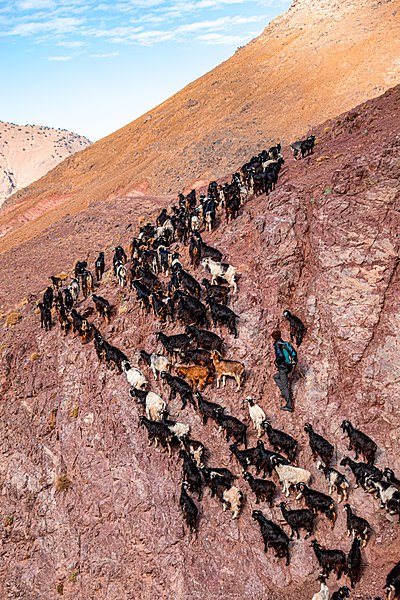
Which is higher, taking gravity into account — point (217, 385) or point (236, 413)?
point (217, 385)

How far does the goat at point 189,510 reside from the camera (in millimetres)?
15117

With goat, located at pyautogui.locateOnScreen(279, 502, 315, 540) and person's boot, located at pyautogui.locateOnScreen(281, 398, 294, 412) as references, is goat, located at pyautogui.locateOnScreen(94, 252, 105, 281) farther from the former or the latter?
goat, located at pyautogui.locateOnScreen(279, 502, 315, 540)

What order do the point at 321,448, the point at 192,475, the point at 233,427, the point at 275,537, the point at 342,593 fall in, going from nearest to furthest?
the point at 342,593 < the point at 275,537 < the point at 321,448 < the point at 192,475 < the point at 233,427

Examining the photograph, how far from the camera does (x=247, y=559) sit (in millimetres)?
14523

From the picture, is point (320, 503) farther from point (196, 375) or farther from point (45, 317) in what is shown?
point (45, 317)

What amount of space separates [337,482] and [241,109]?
176ft

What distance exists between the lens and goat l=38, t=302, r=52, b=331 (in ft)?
70.8

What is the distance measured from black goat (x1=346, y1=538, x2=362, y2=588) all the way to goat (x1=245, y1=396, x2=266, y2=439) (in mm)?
3829

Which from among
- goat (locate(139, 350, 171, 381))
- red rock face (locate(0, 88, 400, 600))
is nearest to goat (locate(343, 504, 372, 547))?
red rock face (locate(0, 88, 400, 600))

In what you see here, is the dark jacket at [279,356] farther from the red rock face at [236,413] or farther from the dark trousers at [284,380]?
the red rock face at [236,413]

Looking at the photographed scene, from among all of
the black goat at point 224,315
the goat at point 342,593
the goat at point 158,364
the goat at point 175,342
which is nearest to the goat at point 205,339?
the goat at point 175,342

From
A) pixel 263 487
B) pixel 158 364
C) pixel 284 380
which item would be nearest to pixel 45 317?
pixel 158 364

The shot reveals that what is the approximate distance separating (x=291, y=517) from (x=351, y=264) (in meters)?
7.95

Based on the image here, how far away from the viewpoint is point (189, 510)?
15117mm
